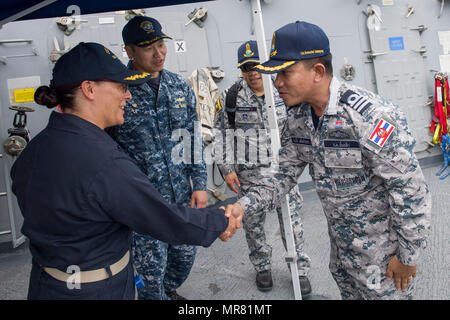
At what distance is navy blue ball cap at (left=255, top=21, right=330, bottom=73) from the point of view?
149 cm

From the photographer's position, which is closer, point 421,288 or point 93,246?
point 93,246

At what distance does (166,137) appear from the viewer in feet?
7.46

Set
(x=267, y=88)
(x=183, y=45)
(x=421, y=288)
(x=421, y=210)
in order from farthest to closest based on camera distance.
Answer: (x=183, y=45) < (x=421, y=288) < (x=267, y=88) < (x=421, y=210)

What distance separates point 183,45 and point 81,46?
10.5 feet

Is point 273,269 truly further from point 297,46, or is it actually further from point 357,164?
point 297,46

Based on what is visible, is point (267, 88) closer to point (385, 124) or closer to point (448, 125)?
point (385, 124)

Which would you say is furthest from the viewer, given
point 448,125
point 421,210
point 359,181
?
point 448,125

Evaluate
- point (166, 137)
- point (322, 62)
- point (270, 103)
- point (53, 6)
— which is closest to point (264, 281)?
point (166, 137)

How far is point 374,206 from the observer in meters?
1.60

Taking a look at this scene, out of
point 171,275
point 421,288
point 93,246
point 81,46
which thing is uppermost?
point 81,46

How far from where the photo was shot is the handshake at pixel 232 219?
66.7 inches

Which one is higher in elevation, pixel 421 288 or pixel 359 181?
pixel 359 181

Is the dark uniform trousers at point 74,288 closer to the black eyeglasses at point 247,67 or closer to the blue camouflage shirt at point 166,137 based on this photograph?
the blue camouflage shirt at point 166,137
